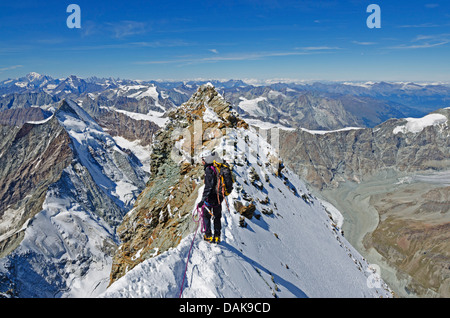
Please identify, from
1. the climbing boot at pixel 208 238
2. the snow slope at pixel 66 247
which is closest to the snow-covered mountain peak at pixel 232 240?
the climbing boot at pixel 208 238

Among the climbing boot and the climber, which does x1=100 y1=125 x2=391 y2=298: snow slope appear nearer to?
the climbing boot

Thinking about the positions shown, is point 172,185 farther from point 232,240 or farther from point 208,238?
point 208,238

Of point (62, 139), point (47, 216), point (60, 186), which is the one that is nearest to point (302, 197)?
point (47, 216)

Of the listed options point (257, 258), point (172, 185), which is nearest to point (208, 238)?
point (257, 258)

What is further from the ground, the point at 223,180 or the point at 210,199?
the point at 223,180

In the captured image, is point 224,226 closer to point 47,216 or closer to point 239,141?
point 239,141

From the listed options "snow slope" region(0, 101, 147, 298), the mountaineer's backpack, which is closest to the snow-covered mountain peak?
the mountaineer's backpack

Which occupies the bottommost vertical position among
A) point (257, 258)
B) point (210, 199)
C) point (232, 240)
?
point (257, 258)
